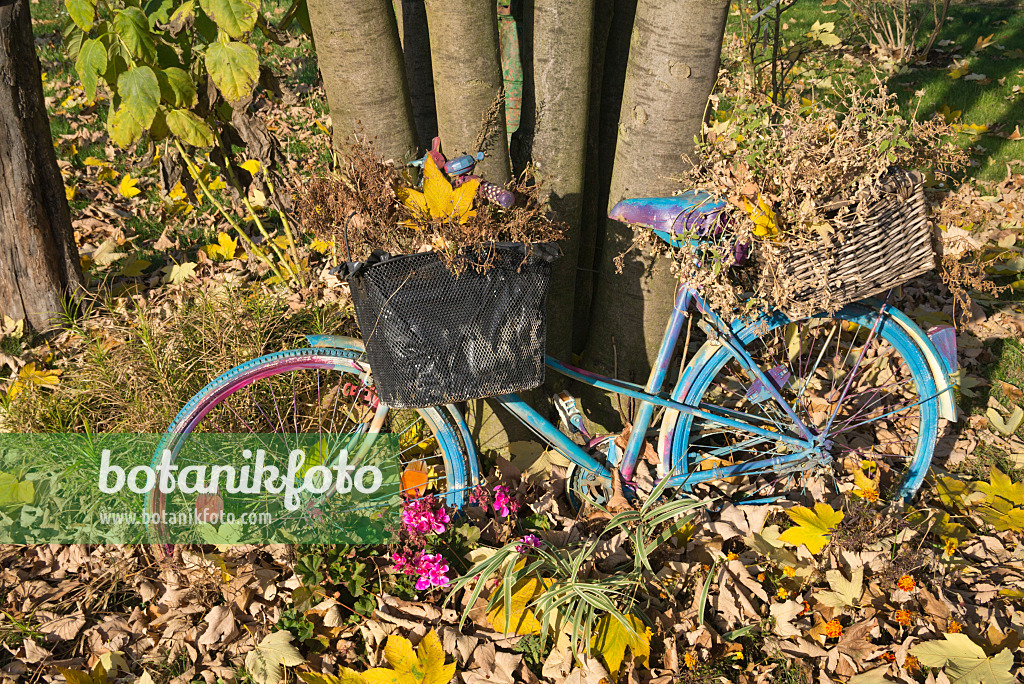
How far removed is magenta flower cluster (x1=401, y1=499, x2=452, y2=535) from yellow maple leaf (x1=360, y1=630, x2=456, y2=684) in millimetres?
364

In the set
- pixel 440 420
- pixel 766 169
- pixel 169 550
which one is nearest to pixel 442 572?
pixel 440 420

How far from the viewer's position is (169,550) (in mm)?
2432

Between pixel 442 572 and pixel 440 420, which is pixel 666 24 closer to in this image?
pixel 440 420

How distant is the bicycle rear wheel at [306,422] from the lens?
222 cm

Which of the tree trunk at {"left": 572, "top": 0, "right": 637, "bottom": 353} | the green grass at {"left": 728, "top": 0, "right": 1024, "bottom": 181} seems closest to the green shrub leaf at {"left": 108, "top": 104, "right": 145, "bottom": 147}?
the tree trunk at {"left": 572, "top": 0, "right": 637, "bottom": 353}

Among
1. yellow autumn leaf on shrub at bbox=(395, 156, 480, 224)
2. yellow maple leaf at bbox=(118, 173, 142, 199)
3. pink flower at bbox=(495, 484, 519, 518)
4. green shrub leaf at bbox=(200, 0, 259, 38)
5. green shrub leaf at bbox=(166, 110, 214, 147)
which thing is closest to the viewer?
yellow autumn leaf on shrub at bbox=(395, 156, 480, 224)

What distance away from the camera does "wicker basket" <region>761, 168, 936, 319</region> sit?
1994mm

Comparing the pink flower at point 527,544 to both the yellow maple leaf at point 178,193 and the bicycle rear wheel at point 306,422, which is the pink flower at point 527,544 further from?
the yellow maple leaf at point 178,193

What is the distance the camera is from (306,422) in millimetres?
2908

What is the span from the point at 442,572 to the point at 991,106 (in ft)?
19.0

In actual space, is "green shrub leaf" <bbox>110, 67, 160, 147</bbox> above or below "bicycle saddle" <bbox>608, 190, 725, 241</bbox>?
above

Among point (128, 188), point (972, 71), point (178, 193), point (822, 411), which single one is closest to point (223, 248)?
point (178, 193)

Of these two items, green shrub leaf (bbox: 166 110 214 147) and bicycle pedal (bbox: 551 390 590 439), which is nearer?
bicycle pedal (bbox: 551 390 590 439)

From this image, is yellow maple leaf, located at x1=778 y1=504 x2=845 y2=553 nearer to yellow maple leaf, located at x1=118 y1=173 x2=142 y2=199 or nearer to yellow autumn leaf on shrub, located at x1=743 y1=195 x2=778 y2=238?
yellow autumn leaf on shrub, located at x1=743 y1=195 x2=778 y2=238
